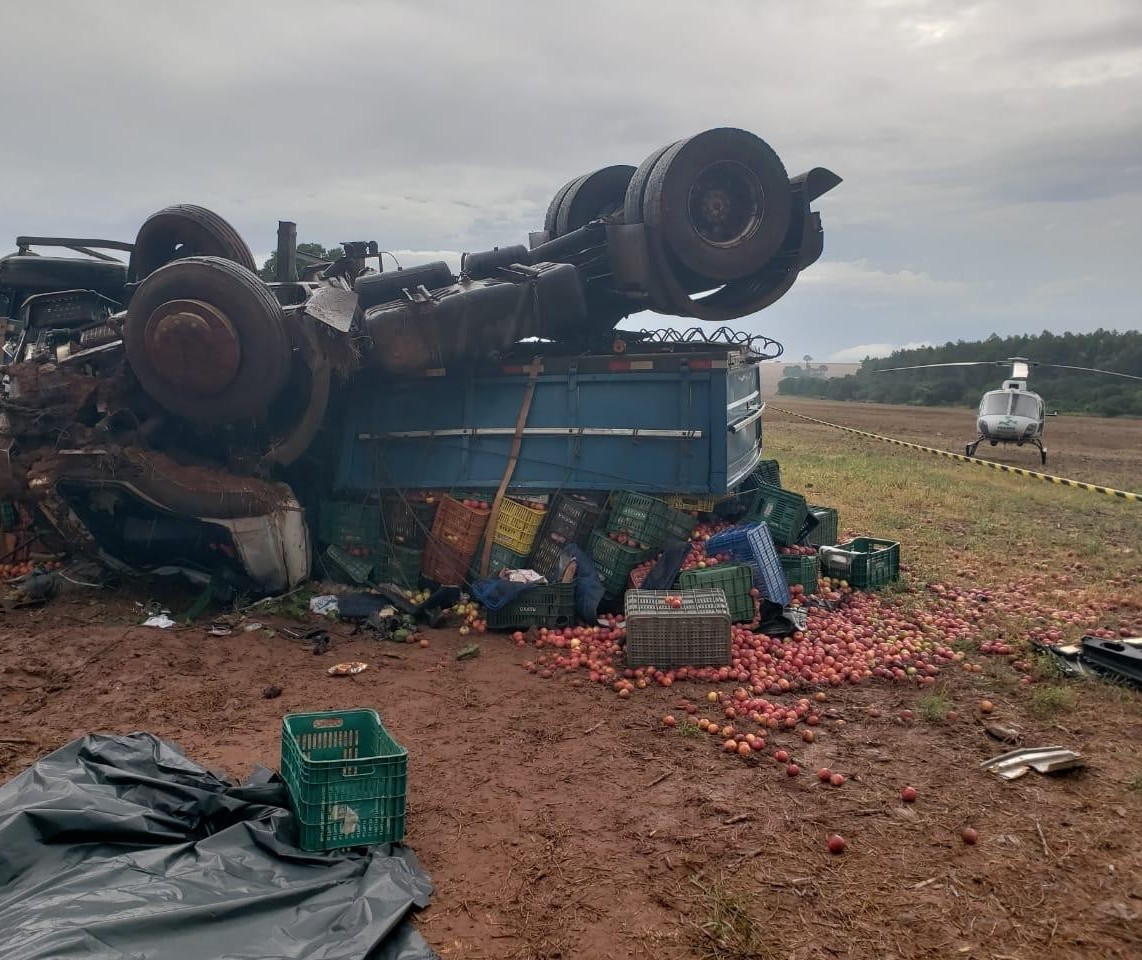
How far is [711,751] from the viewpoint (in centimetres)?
522

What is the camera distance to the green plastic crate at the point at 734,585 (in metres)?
7.22

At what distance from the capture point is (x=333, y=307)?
322 inches

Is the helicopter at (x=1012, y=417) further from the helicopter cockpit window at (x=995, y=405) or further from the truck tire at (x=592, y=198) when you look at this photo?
the truck tire at (x=592, y=198)

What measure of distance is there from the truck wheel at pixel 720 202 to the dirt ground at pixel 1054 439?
12.7 m

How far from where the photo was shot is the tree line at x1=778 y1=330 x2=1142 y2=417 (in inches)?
1554

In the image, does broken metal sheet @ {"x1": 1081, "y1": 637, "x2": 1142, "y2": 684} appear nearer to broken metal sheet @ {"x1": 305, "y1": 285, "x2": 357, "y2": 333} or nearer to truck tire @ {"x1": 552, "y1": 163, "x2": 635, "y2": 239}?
truck tire @ {"x1": 552, "y1": 163, "x2": 635, "y2": 239}

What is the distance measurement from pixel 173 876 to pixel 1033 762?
4.60m

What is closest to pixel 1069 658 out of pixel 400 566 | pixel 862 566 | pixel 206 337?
pixel 862 566

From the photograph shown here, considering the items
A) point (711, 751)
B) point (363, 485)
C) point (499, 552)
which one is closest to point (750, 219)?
point (499, 552)

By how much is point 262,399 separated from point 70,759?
456 centimetres

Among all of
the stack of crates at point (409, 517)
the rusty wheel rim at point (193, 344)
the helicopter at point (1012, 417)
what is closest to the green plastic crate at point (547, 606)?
the stack of crates at point (409, 517)

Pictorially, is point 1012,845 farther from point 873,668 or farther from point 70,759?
point 70,759

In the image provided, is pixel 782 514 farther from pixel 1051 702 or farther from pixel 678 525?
pixel 1051 702

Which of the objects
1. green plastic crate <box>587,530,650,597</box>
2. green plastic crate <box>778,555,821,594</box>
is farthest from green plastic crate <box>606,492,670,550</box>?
green plastic crate <box>778,555,821,594</box>
